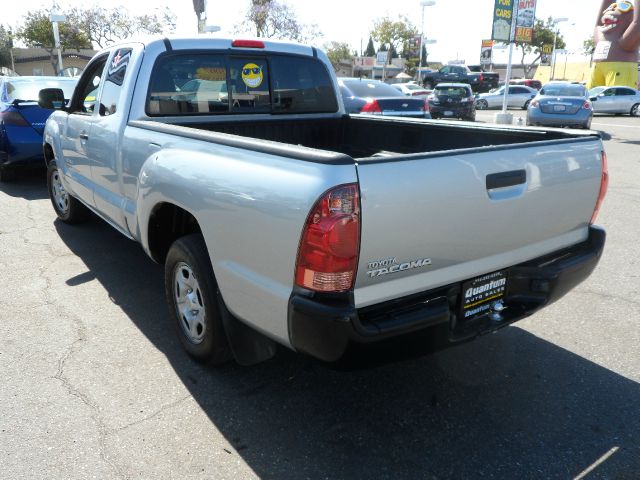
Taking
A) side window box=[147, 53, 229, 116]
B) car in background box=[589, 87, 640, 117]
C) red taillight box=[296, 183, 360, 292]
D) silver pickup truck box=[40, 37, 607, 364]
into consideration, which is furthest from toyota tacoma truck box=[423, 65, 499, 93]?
red taillight box=[296, 183, 360, 292]

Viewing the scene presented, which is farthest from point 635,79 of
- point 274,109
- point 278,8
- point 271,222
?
point 271,222

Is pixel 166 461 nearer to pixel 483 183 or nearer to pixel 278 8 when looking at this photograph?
pixel 483 183

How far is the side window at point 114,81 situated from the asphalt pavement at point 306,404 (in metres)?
1.49

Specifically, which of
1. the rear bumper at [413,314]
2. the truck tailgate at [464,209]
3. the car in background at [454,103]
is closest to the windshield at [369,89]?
the car in background at [454,103]

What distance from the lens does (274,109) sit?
4.50 m

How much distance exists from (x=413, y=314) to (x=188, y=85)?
271 cm

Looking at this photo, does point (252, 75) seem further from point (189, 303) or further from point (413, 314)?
point (413, 314)

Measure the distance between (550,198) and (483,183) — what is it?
0.55m

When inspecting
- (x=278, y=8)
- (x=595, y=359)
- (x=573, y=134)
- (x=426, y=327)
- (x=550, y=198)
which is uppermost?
(x=278, y=8)

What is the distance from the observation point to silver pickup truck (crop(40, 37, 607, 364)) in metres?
2.10

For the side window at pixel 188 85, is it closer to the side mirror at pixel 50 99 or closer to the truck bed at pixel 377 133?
the truck bed at pixel 377 133

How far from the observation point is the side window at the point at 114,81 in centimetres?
396

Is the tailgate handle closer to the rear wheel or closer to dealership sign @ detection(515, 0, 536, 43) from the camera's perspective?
dealership sign @ detection(515, 0, 536, 43)

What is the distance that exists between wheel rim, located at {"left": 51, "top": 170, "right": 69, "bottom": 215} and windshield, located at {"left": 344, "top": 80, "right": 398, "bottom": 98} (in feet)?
24.0
